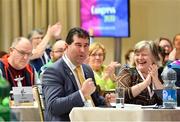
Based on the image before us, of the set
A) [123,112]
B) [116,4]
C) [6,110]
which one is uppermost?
[116,4]

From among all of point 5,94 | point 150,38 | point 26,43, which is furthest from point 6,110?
point 150,38

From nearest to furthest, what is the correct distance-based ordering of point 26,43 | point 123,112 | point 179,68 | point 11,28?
point 123,112 < point 179,68 < point 26,43 < point 11,28

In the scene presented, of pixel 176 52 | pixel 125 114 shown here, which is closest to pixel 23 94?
pixel 125 114

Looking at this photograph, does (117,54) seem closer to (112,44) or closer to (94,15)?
(112,44)

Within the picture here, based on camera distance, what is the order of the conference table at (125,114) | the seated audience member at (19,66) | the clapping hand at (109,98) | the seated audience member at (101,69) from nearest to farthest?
1. the conference table at (125,114)
2. the clapping hand at (109,98)
3. the seated audience member at (19,66)
4. the seated audience member at (101,69)

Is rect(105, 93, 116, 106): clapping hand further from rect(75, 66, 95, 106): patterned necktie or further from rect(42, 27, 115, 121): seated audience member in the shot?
rect(75, 66, 95, 106): patterned necktie

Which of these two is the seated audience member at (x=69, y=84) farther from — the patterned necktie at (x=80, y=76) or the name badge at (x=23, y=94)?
the name badge at (x=23, y=94)

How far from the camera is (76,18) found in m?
7.20

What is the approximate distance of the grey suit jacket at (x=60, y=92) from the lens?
124 inches

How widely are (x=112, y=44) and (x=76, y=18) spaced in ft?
2.70

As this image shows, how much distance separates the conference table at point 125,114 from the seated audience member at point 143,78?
101 centimetres

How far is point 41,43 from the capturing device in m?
6.27

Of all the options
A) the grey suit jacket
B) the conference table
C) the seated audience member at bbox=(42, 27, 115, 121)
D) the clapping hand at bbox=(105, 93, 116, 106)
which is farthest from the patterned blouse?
the conference table

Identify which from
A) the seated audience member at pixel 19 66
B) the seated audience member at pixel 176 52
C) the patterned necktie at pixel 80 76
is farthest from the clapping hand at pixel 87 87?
the seated audience member at pixel 176 52
